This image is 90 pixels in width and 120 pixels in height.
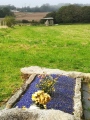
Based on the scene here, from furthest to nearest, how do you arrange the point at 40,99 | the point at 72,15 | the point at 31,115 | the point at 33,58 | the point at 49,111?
1. the point at 72,15
2. the point at 33,58
3. the point at 40,99
4. the point at 49,111
5. the point at 31,115

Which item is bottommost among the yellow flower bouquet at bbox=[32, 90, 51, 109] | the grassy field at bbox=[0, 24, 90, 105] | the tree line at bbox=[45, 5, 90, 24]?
the tree line at bbox=[45, 5, 90, 24]

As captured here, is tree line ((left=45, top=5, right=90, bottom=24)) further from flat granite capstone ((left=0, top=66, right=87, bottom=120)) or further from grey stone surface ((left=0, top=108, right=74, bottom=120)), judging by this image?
grey stone surface ((left=0, top=108, right=74, bottom=120))

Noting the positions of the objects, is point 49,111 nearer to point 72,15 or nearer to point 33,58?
point 33,58

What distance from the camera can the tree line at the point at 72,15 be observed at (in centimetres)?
8596

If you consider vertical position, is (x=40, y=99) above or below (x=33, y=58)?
above

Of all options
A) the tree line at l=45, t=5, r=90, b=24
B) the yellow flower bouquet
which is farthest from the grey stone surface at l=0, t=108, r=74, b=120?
the tree line at l=45, t=5, r=90, b=24

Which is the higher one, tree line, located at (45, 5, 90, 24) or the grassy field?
the grassy field

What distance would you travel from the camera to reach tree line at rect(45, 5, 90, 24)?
282 ft

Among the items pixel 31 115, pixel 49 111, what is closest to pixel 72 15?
pixel 49 111

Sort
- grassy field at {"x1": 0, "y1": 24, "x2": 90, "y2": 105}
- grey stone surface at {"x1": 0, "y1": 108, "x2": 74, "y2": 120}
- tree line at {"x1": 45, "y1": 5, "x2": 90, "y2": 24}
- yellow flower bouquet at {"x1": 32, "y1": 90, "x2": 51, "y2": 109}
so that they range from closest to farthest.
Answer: grey stone surface at {"x1": 0, "y1": 108, "x2": 74, "y2": 120} < yellow flower bouquet at {"x1": 32, "y1": 90, "x2": 51, "y2": 109} < grassy field at {"x1": 0, "y1": 24, "x2": 90, "y2": 105} < tree line at {"x1": 45, "y1": 5, "x2": 90, "y2": 24}

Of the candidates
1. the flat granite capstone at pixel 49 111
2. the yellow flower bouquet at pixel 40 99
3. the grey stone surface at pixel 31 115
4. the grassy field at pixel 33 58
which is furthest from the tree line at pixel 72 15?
the grey stone surface at pixel 31 115

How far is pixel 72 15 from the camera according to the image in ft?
288

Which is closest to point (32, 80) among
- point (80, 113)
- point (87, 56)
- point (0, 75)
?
point (0, 75)

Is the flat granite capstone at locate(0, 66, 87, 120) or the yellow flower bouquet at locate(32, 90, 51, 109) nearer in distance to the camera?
the flat granite capstone at locate(0, 66, 87, 120)
